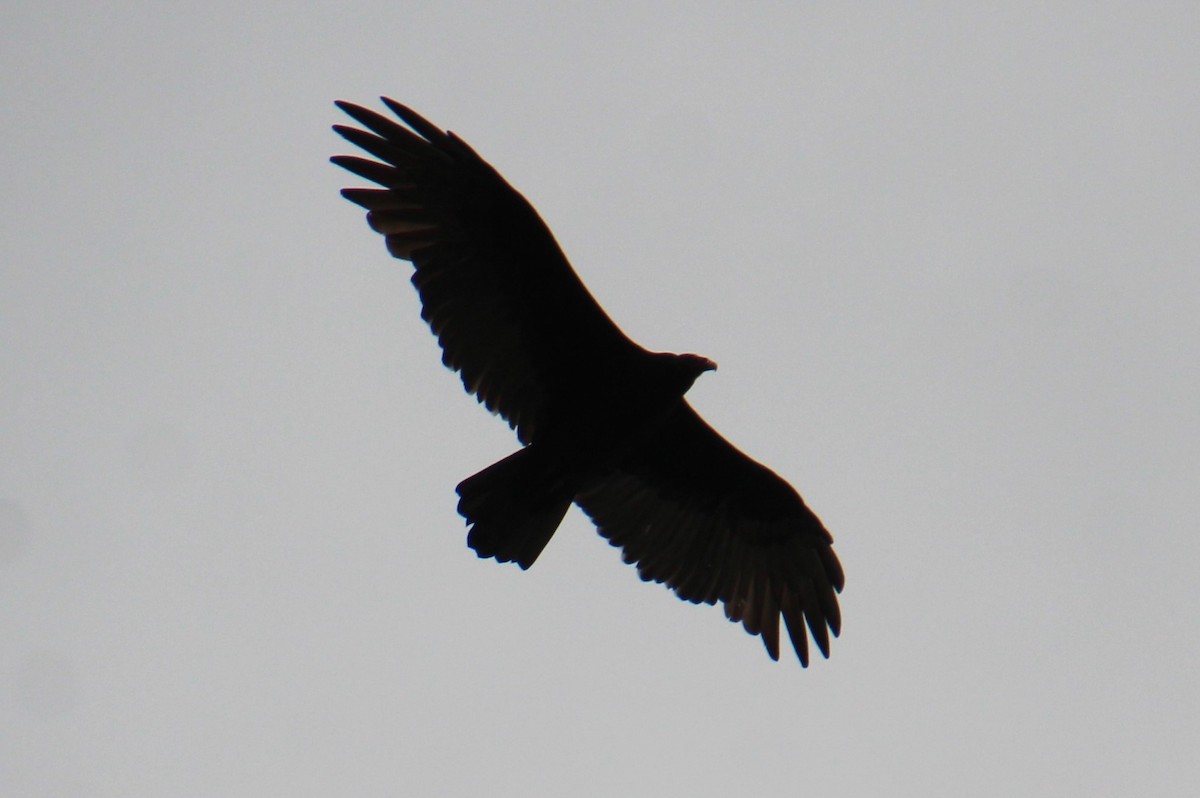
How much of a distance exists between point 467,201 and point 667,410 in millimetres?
1698

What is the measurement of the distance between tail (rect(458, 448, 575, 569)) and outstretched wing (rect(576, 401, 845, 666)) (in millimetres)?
1049

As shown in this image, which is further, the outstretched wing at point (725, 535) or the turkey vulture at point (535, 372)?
the outstretched wing at point (725, 535)

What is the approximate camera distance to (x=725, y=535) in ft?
28.9

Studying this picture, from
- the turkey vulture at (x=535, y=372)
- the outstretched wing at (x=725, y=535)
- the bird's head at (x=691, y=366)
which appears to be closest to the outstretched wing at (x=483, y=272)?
the turkey vulture at (x=535, y=372)

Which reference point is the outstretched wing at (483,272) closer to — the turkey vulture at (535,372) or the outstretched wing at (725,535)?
the turkey vulture at (535,372)

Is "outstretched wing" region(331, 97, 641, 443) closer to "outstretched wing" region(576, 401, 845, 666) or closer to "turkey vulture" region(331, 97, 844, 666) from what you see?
"turkey vulture" region(331, 97, 844, 666)

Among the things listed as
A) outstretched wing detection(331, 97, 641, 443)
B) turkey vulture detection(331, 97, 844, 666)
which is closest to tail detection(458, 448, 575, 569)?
turkey vulture detection(331, 97, 844, 666)

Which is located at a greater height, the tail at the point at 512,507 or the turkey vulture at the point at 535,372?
the turkey vulture at the point at 535,372

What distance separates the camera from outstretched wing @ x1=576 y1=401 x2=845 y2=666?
340 inches

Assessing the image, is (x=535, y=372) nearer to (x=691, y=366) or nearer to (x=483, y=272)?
(x=483, y=272)

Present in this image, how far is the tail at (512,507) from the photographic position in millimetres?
7445

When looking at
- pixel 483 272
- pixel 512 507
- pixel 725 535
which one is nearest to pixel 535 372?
pixel 483 272

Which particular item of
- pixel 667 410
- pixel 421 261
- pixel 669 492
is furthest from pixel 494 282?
pixel 669 492

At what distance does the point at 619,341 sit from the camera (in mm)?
7641
